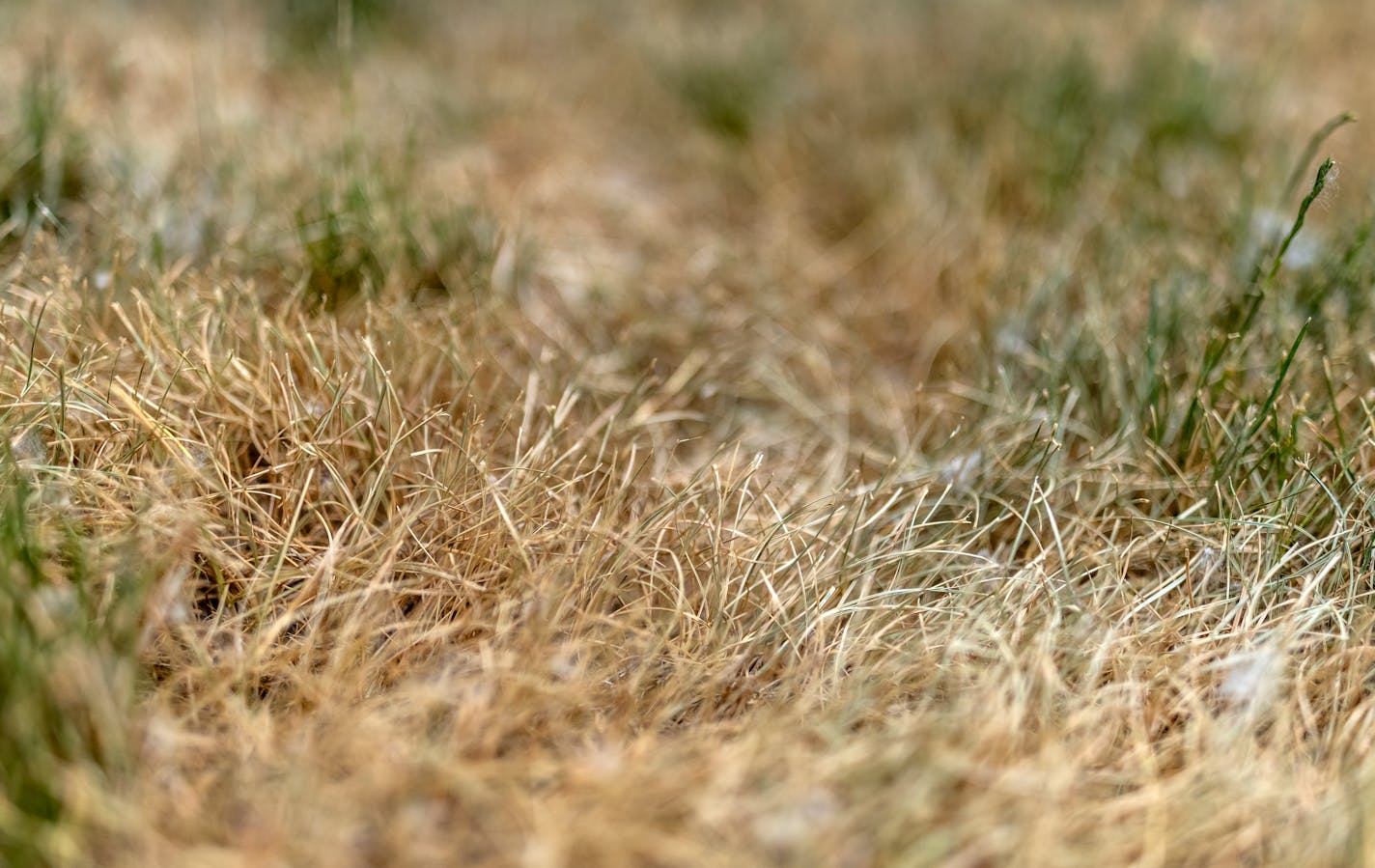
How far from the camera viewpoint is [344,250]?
2.32 meters

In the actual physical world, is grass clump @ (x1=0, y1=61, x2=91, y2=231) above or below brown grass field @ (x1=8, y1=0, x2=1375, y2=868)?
above

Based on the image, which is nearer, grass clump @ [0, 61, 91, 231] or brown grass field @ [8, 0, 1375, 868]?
brown grass field @ [8, 0, 1375, 868]

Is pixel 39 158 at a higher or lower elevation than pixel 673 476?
higher

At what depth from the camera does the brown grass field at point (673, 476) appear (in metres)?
1.26

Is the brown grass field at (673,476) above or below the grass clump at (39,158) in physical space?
below

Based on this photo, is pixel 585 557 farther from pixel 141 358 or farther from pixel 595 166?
pixel 595 166

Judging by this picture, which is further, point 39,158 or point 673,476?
point 39,158

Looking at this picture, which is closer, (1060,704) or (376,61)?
(1060,704)

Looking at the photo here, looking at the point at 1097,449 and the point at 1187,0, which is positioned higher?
the point at 1187,0

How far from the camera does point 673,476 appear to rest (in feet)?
6.86

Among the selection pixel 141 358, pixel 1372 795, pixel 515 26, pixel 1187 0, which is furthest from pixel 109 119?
pixel 1187 0

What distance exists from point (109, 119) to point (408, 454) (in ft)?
5.52

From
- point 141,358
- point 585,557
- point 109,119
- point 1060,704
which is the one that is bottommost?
point 1060,704

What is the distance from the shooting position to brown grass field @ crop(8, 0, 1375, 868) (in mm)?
1263
